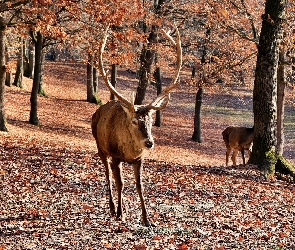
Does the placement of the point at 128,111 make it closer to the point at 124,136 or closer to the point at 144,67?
the point at 124,136

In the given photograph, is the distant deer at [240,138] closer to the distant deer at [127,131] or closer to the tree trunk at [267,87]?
the tree trunk at [267,87]

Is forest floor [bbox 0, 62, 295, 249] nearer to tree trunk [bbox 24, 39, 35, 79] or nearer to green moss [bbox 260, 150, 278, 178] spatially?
green moss [bbox 260, 150, 278, 178]

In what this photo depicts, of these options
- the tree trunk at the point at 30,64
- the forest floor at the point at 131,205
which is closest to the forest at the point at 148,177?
the forest floor at the point at 131,205

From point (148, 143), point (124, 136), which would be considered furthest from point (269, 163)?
point (148, 143)

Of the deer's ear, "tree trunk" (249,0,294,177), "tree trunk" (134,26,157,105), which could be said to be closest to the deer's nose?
the deer's ear

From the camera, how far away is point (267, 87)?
1332 cm

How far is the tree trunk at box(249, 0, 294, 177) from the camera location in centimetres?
1327

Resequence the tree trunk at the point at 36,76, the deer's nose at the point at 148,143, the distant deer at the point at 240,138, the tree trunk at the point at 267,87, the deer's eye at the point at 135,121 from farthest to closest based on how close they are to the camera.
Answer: the tree trunk at the point at 36,76, the distant deer at the point at 240,138, the tree trunk at the point at 267,87, the deer's eye at the point at 135,121, the deer's nose at the point at 148,143

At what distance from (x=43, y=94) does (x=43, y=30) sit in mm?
18807

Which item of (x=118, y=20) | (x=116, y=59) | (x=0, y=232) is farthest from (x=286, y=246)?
(x=116, y=59)

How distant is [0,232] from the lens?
763 centimetres

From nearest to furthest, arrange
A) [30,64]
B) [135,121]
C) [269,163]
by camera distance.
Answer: [135,121]
[269,163]
[30,64]

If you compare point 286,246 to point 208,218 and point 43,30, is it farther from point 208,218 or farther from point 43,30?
point 43,30

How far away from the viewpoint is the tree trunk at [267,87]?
43.5 ft
